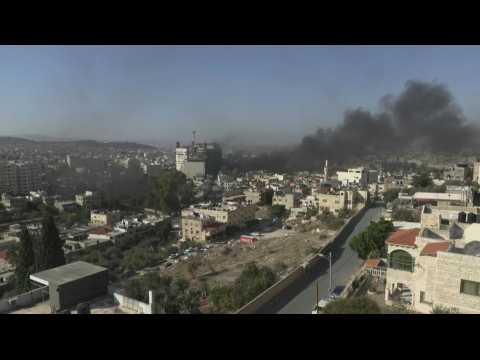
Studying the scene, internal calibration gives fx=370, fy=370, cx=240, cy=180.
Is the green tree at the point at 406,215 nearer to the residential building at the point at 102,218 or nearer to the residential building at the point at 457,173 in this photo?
the residential building at the point at 102,218

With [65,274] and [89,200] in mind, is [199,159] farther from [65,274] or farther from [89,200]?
[65,274]

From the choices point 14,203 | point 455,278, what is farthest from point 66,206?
point 455,278

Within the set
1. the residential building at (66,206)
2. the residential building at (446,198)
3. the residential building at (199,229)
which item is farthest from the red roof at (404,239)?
the residential building at (66,206)

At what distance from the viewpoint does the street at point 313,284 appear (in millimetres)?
4355

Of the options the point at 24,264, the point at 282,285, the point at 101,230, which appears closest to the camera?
the point at 282,285

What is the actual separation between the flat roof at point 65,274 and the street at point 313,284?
2.17 m

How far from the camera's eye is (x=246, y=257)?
9.17m

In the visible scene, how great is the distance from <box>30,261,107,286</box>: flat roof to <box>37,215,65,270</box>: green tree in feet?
9.17

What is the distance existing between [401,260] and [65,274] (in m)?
4.05

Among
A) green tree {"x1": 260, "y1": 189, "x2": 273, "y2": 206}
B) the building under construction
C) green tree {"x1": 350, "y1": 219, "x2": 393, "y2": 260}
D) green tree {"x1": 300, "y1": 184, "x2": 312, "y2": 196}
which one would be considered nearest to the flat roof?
green tree {"x1": 350, "y1": 219, "x2": 393, "y2": 260}

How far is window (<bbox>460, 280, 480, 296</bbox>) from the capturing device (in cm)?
297
